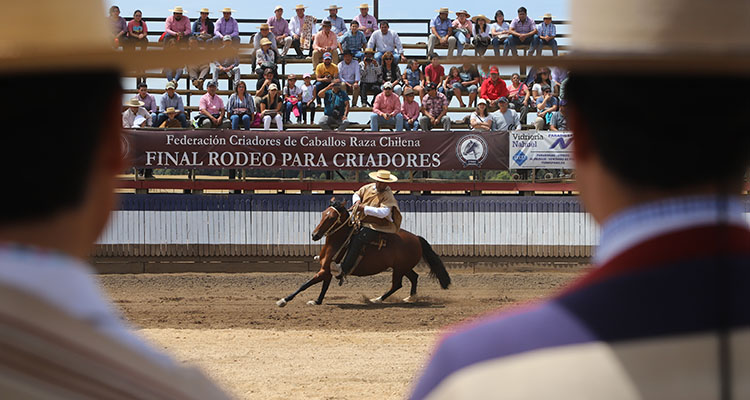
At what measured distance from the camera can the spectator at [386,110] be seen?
19.9 meters

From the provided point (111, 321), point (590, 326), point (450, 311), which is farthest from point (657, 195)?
point (450, 311)

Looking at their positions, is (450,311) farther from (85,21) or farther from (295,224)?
(85,21)

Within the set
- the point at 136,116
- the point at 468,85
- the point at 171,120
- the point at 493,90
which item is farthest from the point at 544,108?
the point at 136,116

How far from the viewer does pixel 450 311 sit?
1418 cm

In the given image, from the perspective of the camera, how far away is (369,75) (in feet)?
70.5

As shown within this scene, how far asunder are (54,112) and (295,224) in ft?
59.0

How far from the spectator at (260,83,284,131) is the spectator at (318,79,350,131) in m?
0.98

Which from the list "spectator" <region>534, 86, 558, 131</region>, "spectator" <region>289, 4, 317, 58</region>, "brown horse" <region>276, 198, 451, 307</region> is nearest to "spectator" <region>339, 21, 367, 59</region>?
"spectator" <region>289, 4, 317, 58</region>

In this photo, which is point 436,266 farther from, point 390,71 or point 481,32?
point 481,32

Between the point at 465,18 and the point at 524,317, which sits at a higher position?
the point at 465,18

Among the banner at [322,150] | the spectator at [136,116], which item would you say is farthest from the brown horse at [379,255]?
the spectator at [136,116]

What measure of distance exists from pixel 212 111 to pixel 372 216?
20.4 ft

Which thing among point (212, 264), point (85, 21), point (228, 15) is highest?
point (228, 15)

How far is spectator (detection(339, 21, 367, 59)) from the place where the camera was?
71.7ft
